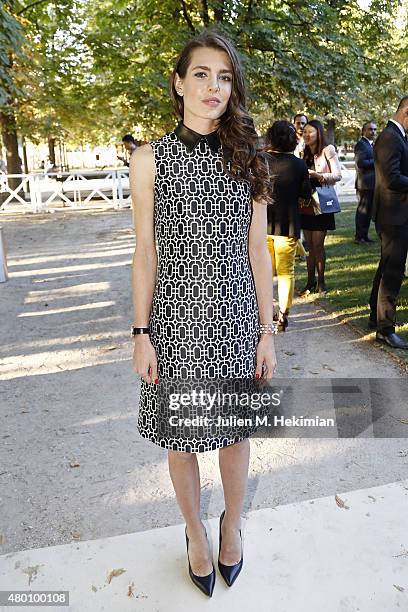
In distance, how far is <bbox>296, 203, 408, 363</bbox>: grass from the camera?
240 inches

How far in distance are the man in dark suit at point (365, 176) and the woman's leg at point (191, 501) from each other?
7.74 m

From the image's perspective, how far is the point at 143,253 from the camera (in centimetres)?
218

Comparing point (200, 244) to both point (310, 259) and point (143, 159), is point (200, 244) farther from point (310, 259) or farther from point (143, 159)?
point (310, 259)

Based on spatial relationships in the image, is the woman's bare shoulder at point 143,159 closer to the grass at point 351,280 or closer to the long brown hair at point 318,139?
the grass at point 351,280

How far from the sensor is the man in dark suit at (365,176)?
963cm

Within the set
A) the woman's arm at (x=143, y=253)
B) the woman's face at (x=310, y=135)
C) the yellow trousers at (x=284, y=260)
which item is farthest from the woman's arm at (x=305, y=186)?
the woman's arm at (x=143, y=253)

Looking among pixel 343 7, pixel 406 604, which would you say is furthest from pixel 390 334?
pixel 343 7

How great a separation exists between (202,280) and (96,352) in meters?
3.45

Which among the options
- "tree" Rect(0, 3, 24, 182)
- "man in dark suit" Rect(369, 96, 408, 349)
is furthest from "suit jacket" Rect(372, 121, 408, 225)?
"tree" Rect(0, 3, 24, 182)

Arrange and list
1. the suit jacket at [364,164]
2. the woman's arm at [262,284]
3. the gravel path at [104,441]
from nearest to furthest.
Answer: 1. the woman's arm at [262,284]
2. the gravel path at [104,441]
3. the suit jacket at [364,164]

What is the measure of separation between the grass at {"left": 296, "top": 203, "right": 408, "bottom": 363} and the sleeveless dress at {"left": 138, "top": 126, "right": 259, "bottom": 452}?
311 centimetres

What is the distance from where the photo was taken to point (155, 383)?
2258 mm

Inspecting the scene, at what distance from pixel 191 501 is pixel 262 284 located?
954mm

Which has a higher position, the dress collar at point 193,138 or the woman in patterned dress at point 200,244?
the dress collar at point 193,138
